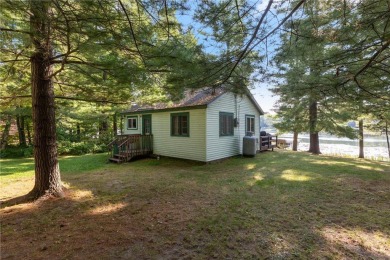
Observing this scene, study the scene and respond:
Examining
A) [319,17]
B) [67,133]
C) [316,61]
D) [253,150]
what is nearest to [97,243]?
[319,17]

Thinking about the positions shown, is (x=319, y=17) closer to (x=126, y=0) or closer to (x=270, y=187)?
(x=126, y=0)

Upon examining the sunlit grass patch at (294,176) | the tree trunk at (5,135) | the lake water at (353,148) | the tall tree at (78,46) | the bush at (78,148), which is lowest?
the lake water at (353,148)

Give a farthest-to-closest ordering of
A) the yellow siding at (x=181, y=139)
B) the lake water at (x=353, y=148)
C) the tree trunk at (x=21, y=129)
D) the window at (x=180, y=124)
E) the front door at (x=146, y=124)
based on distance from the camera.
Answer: the lake water at (x=353, y=148) < the tree trunk at (x=21, y=129) < the front door at (x=146, y=124) < the window at (x=180, y=124) < the yellow siding at (x=181, y=139)

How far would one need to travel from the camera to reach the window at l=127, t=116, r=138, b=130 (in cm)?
1251

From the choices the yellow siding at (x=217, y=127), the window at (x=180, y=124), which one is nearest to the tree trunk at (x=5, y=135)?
the window at (x=180, y=124)

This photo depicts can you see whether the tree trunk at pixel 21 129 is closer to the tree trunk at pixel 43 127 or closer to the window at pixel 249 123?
the tree trunk at pixel 43 127

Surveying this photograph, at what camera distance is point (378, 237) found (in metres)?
3.07

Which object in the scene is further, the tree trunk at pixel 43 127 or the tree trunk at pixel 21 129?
the tree trunk at pixel 21 129

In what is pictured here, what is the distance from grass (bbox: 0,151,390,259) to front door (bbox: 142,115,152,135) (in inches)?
205

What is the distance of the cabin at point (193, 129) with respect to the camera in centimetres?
918

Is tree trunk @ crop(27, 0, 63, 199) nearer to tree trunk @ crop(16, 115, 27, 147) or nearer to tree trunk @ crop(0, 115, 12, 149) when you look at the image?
tree trunk @ crop(0, 115, 12, 149)

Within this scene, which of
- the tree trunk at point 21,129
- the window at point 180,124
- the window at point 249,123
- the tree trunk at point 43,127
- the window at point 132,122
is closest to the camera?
the tree trunk at point 43,127

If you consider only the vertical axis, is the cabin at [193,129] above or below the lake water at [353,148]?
above

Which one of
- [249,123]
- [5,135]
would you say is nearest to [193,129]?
[249,123]
